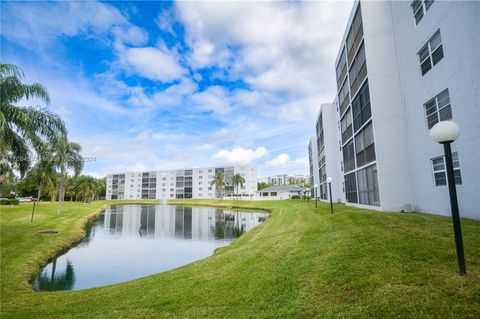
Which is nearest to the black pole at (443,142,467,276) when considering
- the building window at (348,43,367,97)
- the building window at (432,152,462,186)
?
the building window at (432,152,462,186)

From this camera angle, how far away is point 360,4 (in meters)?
19.2

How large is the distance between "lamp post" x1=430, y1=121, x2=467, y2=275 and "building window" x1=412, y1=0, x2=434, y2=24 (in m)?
12.7

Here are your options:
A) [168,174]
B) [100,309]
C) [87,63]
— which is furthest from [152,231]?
[168,174]

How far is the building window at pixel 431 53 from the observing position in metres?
13.2

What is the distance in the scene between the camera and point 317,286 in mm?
5672

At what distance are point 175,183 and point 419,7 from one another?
110679 mm

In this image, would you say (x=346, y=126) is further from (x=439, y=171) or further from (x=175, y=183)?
(x=175, y=183)

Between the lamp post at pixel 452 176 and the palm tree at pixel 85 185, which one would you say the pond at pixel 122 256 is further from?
the palm tree at pixel 85 185

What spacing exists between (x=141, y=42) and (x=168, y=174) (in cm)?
10377

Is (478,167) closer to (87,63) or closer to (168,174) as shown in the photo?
(87,63)

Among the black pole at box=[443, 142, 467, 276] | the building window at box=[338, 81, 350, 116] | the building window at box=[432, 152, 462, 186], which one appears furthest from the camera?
the building window at box=[338, 81, 350, 116]

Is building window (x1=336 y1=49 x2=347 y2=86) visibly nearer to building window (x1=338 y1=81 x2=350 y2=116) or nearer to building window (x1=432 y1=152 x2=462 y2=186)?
building window (x1=338 y1=81 x2=350 y2=116)

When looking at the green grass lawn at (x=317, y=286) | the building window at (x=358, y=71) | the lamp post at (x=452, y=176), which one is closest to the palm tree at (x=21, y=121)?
the green grass lawn at (x=317, y=286)

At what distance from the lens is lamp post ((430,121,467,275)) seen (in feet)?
16.6
